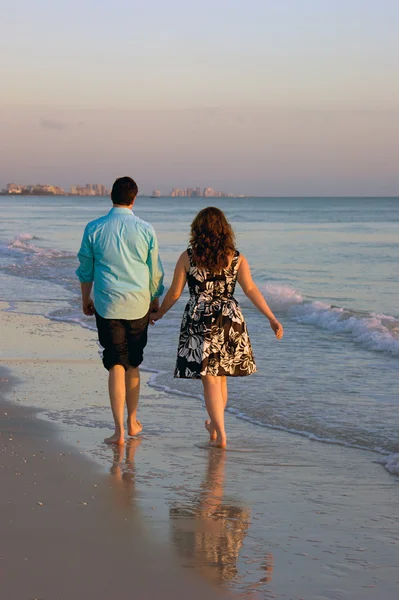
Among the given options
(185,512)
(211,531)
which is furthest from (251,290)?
(211,531)

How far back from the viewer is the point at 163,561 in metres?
3.82

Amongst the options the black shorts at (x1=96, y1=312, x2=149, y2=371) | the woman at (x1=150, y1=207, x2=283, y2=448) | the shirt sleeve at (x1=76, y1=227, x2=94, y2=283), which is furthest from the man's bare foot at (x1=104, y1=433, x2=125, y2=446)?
the shirt sleeve at (x1=76, y1=227, x2=94, y2=283)

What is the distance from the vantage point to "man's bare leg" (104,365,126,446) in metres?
5.97

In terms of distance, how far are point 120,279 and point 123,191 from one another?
551mm

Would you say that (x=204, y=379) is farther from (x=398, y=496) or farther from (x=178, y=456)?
(x=398, y=496)

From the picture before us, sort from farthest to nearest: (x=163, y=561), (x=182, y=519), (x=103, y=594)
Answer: (x=182, y=519) → (x=163, y=561) → (x=103, y=594)

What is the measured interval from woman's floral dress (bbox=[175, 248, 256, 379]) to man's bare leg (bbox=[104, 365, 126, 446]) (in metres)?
0.43

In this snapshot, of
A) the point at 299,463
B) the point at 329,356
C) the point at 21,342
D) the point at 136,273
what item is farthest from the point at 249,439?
the point at 21,342

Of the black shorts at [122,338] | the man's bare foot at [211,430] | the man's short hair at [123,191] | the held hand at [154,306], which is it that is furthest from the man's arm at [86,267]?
the man's bare foot at [211,430]

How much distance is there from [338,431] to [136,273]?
194 cm

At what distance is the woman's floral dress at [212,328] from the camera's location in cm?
580

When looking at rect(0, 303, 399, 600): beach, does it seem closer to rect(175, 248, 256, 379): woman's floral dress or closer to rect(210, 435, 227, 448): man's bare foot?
rect(210, 435, 227, 448): man's bare foot

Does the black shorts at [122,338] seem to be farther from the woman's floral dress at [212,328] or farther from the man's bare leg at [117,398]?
the woman's floral dress at [212,328]

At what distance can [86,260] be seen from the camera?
5930 millimetres
